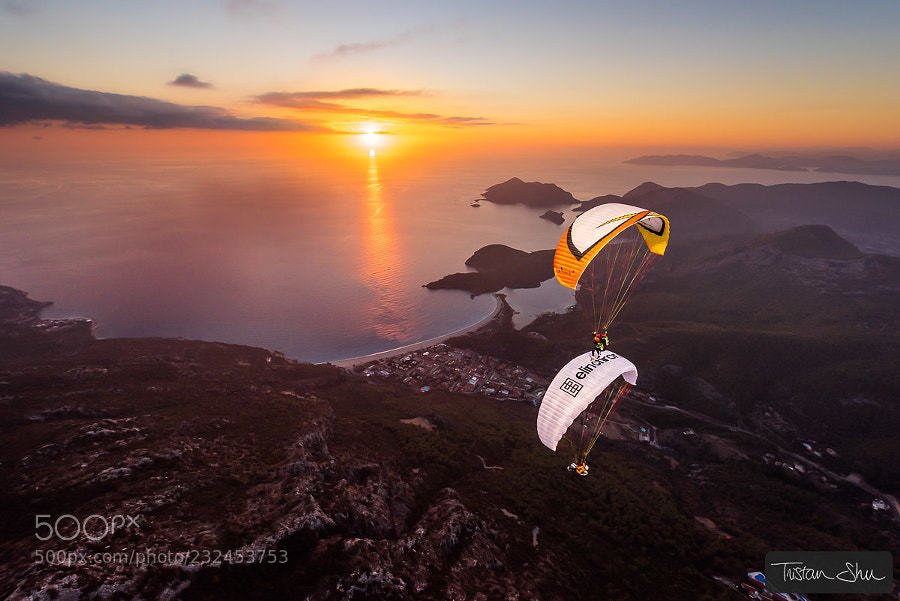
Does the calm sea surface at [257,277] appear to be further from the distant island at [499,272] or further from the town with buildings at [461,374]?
the town with buildings at [461,374]

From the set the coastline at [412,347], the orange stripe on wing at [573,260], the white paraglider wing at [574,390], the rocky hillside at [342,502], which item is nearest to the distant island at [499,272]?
the coastline at [412,347]

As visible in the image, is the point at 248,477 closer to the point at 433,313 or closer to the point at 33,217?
the point at 433,313

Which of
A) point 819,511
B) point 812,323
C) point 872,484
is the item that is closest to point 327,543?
point 819,511

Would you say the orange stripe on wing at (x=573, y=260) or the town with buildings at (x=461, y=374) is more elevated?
the orange stripe on wing at (x=573, y=260)
